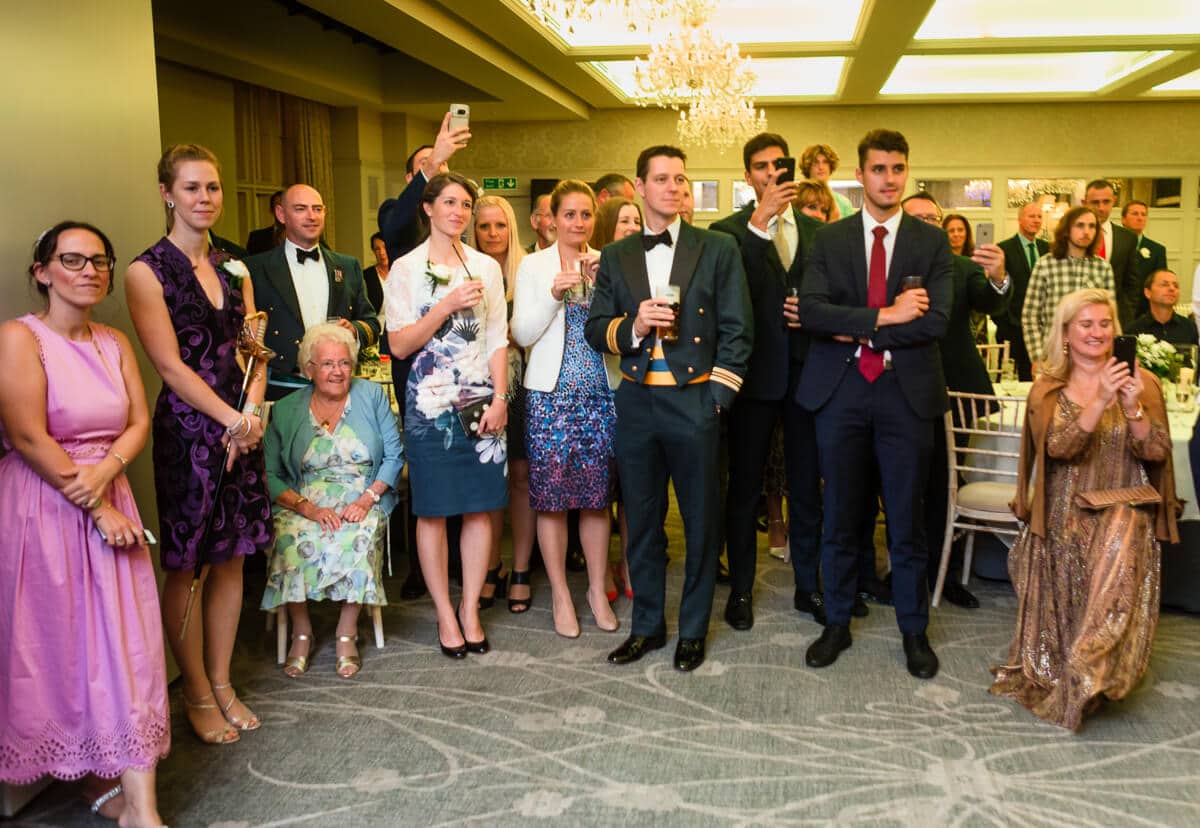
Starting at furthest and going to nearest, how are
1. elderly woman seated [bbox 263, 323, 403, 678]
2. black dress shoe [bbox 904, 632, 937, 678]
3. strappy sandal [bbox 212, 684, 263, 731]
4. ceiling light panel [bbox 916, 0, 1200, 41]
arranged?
ceiling light panel [bbox 916, 0, 1200, 41] < elderly woman seated [bbox 263, 323, 403, 678] < black dress shoe [bbox 904, 632, 937, 678] < strappy sandal [bbox 212, 684, 263, 731]

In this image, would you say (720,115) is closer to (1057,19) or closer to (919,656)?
(1057,19)

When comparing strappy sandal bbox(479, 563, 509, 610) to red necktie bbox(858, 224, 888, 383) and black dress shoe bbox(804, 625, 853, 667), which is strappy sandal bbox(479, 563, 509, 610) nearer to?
black dress shoe bbox(804, 625, 853, 667)

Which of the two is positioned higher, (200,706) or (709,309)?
(709,309)

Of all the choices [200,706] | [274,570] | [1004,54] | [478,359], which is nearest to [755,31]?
[1004,54]

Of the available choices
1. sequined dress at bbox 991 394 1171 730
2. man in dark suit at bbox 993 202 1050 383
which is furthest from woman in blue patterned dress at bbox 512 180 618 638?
man in dark suit at bbox 993 202 1050 383

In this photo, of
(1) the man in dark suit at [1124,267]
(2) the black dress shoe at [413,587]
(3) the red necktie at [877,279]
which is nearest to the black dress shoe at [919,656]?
(3) the red necktie at [877,279]

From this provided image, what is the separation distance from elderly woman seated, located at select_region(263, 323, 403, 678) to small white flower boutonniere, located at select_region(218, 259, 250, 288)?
0.68 m

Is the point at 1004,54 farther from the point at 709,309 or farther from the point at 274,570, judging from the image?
the point at 274,570

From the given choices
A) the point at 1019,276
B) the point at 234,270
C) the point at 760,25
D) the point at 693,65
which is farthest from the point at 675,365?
the point at 760,25

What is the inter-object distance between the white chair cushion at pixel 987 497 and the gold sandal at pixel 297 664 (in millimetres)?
2886

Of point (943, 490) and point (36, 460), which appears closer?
point (36, 460)

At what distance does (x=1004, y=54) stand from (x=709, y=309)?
7.77 meters

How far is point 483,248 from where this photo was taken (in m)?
4.56

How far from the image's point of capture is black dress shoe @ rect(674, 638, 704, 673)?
3.88 m
